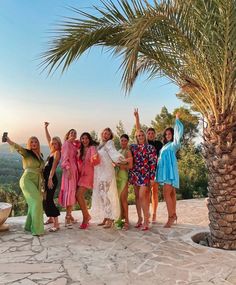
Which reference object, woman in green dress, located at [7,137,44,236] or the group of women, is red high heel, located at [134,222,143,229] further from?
woman in green dress, located at [7,137,44,236]

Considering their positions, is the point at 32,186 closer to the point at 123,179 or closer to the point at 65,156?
the point at 65,156

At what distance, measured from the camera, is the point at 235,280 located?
13.3ft

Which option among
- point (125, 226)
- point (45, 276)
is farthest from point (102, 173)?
point (45, 276)

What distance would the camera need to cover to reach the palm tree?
16.0 feet

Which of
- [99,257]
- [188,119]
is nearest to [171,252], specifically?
[99,257]

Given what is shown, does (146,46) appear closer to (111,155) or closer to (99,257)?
(111,155)

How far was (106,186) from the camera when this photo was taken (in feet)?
20.7

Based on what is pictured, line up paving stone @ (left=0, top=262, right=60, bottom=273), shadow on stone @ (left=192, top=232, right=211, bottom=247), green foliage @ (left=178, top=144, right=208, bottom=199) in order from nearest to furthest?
paving stone @ (left=0, top=262, right=60, bottom=273), shadow on stone @ (left=192, top=232, right=211, bottom=247), green foliage @ (left=178, top=144, right=208, bottom=199)

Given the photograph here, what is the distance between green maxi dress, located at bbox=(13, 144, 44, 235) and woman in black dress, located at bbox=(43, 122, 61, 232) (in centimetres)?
13

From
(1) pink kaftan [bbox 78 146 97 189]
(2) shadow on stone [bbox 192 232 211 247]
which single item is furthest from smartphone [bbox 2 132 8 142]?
(2) shadow on stone [bbox 192 232 211 247]

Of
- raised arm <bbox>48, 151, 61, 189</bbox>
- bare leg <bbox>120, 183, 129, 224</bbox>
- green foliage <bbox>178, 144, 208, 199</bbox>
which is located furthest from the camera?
green foliage <bbox>178, 144, 208, 199</bbox>

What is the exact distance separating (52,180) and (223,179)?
9.83ft

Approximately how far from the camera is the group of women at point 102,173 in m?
6.32

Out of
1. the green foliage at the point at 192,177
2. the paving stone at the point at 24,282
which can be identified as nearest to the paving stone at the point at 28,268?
the paving stone at the point at 24,282
